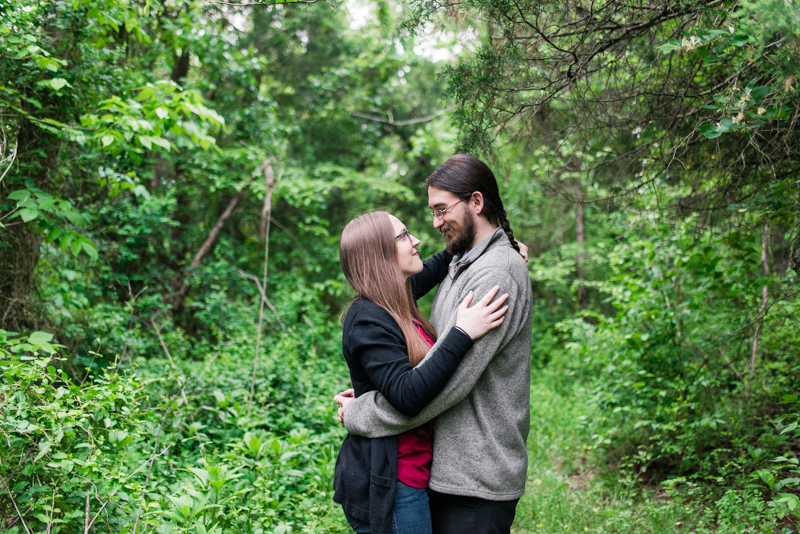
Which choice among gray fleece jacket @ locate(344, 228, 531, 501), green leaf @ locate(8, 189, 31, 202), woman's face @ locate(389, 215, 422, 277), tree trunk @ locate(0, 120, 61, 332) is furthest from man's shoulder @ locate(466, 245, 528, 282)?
tree trunk @ locate(0, 120, 61, 332)

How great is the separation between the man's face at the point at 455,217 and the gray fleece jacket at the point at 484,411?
8.6 inches

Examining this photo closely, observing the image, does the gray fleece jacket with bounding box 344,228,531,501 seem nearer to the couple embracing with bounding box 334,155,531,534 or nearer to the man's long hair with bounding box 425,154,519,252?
the couple embracing with bounding box 334,155,531,534

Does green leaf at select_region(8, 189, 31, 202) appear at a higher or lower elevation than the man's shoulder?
higher

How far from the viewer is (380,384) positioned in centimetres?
174

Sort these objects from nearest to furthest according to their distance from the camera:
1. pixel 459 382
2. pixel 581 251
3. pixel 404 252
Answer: pixel 459 382 < pixel 404 252 < pixel 581 251

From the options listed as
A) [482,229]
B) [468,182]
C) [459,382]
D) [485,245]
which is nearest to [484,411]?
[459,382]

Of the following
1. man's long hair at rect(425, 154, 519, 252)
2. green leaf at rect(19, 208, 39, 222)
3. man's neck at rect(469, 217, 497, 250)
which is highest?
man's long hair at rect(425, 154, 519, 252)

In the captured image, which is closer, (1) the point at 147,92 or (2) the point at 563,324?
(1) the point at 147,92

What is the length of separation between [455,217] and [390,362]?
71 cm

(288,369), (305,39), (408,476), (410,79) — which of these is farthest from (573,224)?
(408,476)

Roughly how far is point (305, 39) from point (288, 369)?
714cm

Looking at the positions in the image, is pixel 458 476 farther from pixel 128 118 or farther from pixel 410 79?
pixel 410 79

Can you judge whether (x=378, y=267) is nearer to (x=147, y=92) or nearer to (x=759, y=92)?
(x=759, y=92)

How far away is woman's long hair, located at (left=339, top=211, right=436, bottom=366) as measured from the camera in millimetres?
1952
